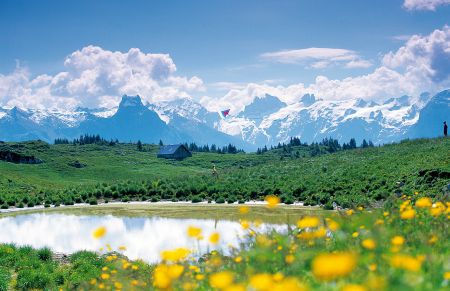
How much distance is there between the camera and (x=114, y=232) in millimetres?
25422

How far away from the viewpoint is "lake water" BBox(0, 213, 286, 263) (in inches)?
813

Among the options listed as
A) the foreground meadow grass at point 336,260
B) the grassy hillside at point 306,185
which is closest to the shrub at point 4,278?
the foreground meadow grass at point 336,260

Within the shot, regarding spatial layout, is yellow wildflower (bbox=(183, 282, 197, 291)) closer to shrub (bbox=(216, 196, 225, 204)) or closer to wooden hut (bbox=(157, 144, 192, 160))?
shrub (bbox=(216, 196, 225, 204))

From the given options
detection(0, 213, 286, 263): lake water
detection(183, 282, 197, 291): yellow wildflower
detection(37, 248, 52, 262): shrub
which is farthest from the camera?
detection(0, 213, 286, 263): lake water

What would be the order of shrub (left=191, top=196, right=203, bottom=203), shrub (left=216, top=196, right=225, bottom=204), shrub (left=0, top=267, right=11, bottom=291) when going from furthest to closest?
shrub (left=191, top=196, right=203, bottom=203), shrub (left=216, top=196, right=225, bottom=204), shrub (left=0, top=267, right=11, bottom=291)

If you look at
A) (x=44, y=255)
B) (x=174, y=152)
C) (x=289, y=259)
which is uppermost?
(x=174, y=152)

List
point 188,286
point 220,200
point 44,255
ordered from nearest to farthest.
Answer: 1. point 188,286
2. point 44,255
3. point 220,200

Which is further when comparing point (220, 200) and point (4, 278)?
point (220, 200)

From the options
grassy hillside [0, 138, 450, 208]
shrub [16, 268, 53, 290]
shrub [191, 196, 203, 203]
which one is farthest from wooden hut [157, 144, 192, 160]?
shrub [16, 268, 53, 290]

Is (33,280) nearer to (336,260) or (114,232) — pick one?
(114,232)

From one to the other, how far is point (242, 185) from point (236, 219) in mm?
19998

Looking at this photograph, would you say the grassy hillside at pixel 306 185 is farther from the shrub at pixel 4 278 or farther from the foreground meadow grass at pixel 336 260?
the foreground meadow grass at pixel 336 260

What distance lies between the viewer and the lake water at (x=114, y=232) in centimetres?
2066

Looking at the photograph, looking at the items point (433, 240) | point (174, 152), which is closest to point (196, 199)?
point (433, 240)
